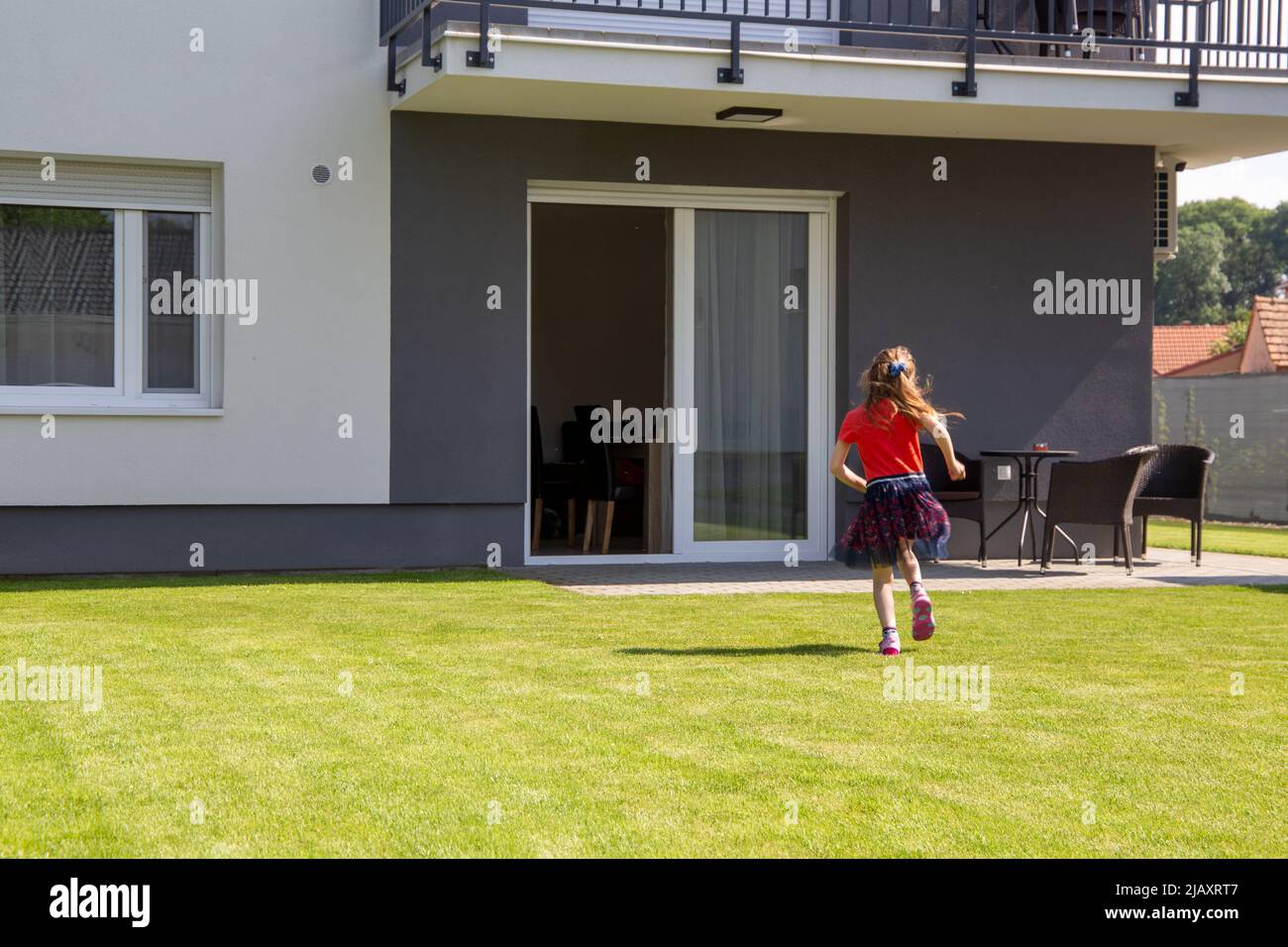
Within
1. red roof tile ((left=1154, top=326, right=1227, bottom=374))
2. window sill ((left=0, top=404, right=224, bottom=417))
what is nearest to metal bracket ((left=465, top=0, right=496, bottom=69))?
window sill ((left=0, top=404, right=224, bottom=417))

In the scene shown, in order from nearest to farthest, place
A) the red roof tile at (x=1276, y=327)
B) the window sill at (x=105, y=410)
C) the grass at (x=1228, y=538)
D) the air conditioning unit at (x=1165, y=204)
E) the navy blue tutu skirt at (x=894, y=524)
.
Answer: the navy blue tutu skirt at (x=894, y=524) → the window sill at (x=105, y=410) → the air conditioning unit at (x=1165, y=204) → the grass at (x=1228, y=538) → the red roof tile at (x=1276, y=327)

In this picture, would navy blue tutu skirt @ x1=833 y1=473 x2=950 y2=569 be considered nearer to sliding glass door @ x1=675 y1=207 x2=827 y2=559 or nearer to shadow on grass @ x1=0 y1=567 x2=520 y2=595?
shadow on grass @ x1=0 y1=567 x2=520 y2=595

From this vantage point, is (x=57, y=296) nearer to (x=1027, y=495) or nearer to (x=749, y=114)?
(x=749, y=114)

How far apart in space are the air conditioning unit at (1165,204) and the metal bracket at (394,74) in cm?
611

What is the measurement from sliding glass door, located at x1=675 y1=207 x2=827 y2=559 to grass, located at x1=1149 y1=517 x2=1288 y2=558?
172 inches

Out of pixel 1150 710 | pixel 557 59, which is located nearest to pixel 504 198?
pixel 557 59

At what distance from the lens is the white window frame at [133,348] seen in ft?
35.7

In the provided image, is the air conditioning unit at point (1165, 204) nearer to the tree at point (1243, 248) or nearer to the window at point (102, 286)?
the window at point (102, 286)

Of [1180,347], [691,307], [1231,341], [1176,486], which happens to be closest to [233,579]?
[691,307]

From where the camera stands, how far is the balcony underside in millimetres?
10250

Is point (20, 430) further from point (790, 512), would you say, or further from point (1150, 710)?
point (1150, 710)

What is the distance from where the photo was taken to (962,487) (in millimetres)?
12242

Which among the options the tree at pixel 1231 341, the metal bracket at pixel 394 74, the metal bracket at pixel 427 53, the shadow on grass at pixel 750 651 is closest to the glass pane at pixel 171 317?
the metal bracket at pixel 394 74

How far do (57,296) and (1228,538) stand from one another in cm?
1224
